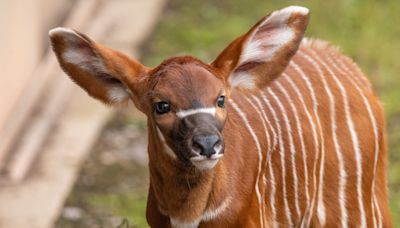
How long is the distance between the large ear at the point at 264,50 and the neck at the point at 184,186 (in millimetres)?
413

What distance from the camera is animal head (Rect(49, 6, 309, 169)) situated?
196 inches

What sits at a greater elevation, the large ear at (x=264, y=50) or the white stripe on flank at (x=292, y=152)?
the large ear at (x=264, y=50)

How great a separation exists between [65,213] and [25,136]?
100 centimetres

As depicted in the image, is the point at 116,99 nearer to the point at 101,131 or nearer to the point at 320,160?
the point at 320,160

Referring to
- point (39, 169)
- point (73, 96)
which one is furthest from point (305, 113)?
point (73, 96)

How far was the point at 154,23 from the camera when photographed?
1094 cm

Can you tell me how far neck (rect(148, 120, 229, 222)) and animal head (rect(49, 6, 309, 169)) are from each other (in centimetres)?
10

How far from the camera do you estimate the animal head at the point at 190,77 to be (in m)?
4.99

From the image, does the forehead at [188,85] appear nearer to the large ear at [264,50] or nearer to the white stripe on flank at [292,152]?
the large ear at [264,50]

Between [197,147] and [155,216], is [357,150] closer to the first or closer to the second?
[155,216]

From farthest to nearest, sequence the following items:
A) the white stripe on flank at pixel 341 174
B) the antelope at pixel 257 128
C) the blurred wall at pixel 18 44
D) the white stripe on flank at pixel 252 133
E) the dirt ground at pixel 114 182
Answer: the blurred wall at pixel 18 44
the dirt ground at pixel 114 182
the white stripe on flank at pixel 341 174
the white stripe on flank at pixel 252 133
the antelope at pixel 257 128

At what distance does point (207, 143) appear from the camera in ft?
15.9

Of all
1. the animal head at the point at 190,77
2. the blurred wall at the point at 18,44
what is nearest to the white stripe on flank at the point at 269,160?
the animal head at the point at 190,77

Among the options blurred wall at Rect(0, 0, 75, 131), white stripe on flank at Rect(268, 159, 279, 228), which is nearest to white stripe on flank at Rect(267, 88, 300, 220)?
white stripe on flank at Rect(268, 159, 279, 228)
